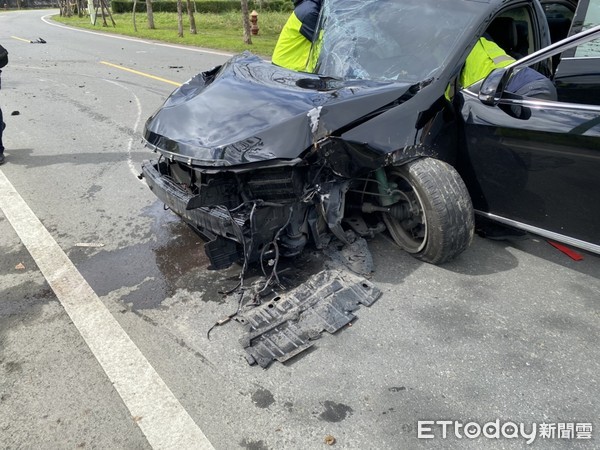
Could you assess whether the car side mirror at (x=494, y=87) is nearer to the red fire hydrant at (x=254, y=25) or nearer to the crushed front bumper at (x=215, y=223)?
the crushed front bumper at (x=215, y=223)

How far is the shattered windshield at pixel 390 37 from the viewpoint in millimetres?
3436

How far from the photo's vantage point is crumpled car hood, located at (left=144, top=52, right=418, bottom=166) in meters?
2.84

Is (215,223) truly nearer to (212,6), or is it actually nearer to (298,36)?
(298,36)

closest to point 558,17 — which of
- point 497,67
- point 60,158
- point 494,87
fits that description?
point 497,67

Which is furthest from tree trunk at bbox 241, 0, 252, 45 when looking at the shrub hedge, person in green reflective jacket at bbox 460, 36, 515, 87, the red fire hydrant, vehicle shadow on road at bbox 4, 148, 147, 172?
the shrub hedge

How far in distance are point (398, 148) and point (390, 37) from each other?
1143 millimetres

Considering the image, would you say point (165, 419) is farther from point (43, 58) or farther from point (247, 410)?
point (43, 58)

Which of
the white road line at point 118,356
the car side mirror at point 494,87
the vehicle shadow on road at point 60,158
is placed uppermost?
the car side mirror at point 494,87

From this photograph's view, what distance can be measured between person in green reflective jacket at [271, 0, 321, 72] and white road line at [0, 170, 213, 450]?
271 centimetres

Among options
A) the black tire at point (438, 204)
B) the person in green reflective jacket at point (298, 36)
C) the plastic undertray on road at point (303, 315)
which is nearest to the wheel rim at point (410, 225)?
the black tire at point (438, 204)

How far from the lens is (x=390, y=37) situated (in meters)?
3.70

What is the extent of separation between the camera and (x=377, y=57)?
3.69m

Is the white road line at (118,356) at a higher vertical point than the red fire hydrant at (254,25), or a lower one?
lower

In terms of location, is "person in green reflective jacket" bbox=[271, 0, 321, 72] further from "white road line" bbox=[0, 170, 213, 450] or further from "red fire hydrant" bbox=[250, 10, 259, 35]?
"red fire hydrant" bbox=[250, 10, 259, 35]
